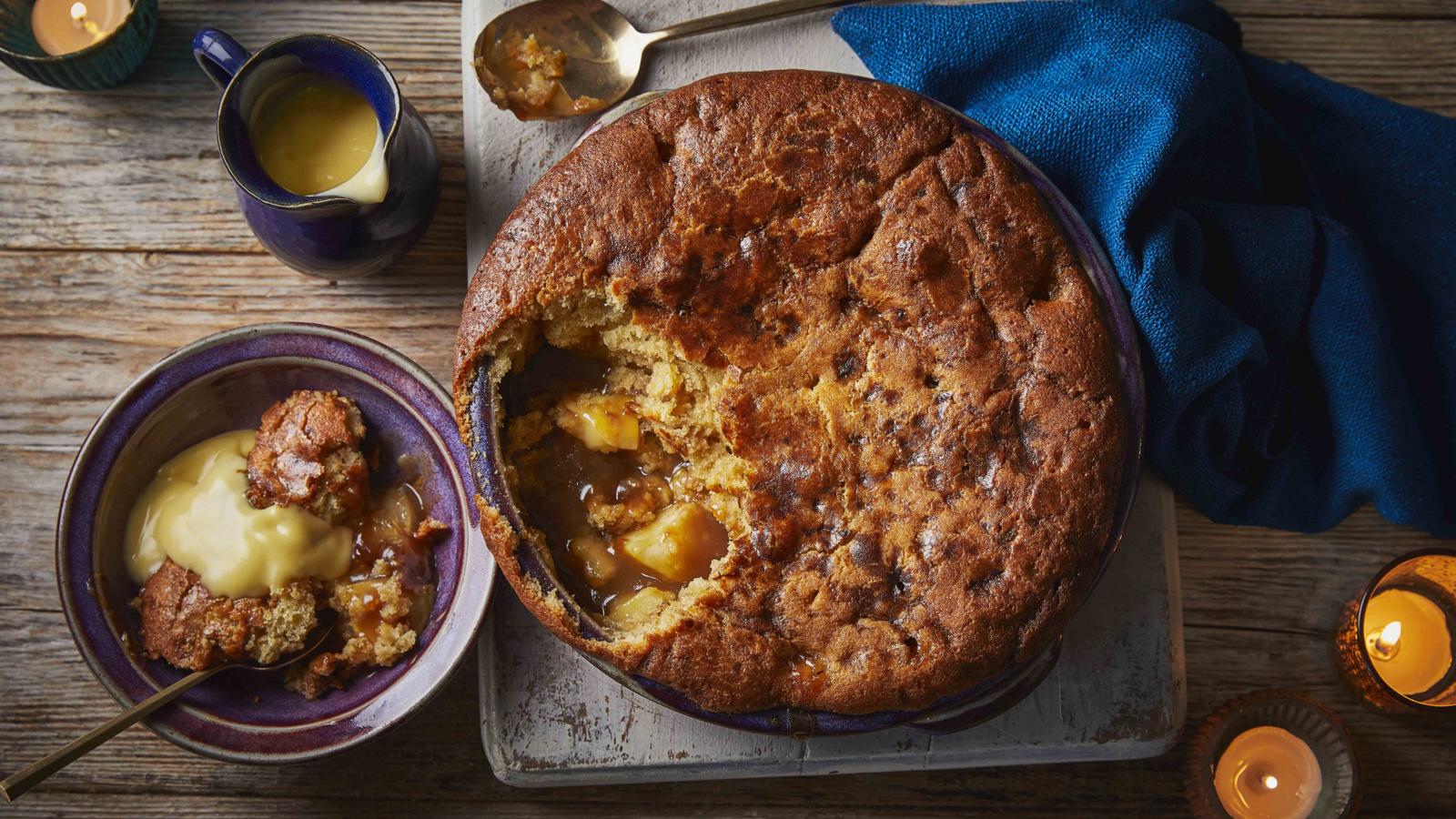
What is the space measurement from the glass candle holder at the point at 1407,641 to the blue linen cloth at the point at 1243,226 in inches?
5.4

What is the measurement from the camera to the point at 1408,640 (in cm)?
235

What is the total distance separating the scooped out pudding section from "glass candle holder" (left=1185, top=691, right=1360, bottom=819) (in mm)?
1263

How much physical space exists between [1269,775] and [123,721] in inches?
94.4

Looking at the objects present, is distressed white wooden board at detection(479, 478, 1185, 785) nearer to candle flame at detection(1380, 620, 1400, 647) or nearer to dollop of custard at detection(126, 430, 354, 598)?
dollop of custard at detection(126, 430, 354, 598)

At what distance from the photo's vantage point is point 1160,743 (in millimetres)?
2184

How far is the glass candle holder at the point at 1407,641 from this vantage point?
7.35 ft

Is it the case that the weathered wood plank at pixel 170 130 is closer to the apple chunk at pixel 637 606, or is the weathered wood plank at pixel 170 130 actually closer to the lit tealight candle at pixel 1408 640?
the apple chunk at pixel 637 606

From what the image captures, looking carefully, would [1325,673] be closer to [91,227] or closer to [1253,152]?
[1253,152]

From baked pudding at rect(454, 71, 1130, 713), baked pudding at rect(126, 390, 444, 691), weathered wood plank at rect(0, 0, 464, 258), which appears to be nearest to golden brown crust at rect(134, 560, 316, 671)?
baked pudding at rect(126, 390, 444, 691)

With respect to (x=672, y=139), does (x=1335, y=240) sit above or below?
below

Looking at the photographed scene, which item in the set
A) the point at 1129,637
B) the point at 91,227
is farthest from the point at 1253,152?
the point at 91,227

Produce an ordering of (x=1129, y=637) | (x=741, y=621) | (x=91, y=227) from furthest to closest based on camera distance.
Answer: (x=91, y=227) → (x=1129, y=637) → (x=741, y=621)

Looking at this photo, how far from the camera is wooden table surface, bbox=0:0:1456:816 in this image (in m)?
2.30

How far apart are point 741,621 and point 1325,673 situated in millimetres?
1499
